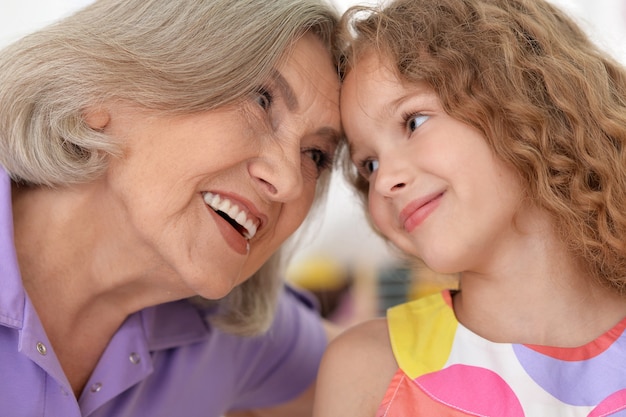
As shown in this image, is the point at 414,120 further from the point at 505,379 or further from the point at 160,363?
the point at 160,363

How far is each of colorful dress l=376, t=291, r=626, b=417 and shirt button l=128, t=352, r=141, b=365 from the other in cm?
49

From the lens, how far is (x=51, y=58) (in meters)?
1.38

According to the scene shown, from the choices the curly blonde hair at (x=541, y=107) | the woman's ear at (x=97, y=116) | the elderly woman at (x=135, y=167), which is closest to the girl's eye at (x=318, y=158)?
the elderly woman at (x=135, y=167)

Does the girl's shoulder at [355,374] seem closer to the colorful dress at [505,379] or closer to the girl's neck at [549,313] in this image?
the colorful dress at [505,379]

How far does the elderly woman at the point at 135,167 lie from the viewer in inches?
52.1

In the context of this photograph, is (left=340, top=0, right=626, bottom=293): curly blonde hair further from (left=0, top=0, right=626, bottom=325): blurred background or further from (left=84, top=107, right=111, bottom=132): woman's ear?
(left=0, top=0, right=626, bottom=325): blurred background

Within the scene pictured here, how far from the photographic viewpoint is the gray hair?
133 cm

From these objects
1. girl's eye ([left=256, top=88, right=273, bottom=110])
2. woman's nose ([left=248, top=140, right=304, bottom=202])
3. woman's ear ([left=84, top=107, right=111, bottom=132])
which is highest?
woman's ear ([left=84, top=107, right=111, bottom=132])

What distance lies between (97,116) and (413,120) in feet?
1.73

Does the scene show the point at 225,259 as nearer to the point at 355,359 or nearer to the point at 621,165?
the point at 355,359

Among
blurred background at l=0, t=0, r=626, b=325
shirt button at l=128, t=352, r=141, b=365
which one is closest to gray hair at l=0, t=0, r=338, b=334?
shirt button at l=128, t=352, r=141, b=365

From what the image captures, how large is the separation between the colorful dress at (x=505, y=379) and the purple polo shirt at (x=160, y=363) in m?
0.50

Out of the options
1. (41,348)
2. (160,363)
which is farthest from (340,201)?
(41,348)

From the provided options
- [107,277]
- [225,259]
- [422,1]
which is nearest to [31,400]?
[107,277]
